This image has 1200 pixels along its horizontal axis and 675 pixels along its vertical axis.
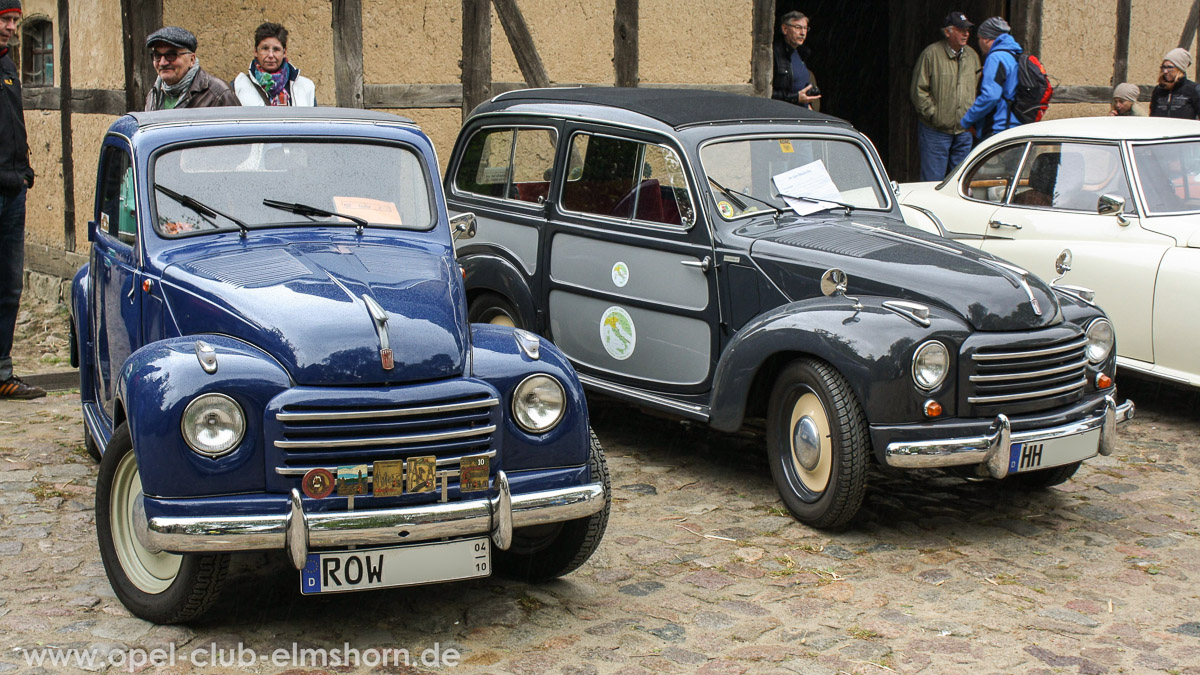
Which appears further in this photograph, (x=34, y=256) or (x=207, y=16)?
(x=34, y=256)

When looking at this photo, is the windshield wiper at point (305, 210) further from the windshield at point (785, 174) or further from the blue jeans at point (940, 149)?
the blue jeans at point (940, 149)

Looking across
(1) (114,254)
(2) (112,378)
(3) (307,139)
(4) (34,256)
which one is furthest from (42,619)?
(4) (34,256)

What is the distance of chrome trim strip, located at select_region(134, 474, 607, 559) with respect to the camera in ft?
12.0

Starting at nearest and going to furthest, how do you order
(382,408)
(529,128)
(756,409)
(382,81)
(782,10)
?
(382,408) < (756,409) < (529,128) < (382,81) < (782,10)

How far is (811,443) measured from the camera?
524 centimetres

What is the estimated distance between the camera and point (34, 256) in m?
10.5

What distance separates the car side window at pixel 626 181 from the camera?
240 inches

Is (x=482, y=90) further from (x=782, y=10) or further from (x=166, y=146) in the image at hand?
(x=782, y=10)

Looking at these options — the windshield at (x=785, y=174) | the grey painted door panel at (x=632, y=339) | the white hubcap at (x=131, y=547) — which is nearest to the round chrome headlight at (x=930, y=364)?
the grey painted door panel at (x=632, y=339)

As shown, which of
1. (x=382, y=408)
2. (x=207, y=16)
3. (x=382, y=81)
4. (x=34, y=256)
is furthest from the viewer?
(x=34, y=256)

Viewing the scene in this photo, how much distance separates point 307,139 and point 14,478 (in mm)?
2233

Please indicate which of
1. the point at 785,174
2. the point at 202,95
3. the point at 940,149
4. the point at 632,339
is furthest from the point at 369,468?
the point at 940,149

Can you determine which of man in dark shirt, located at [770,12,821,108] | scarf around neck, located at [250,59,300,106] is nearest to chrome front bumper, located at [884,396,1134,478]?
scarf around neck, located at [250,59,300,106]

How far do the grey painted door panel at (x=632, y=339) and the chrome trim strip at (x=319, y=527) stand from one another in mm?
2248
